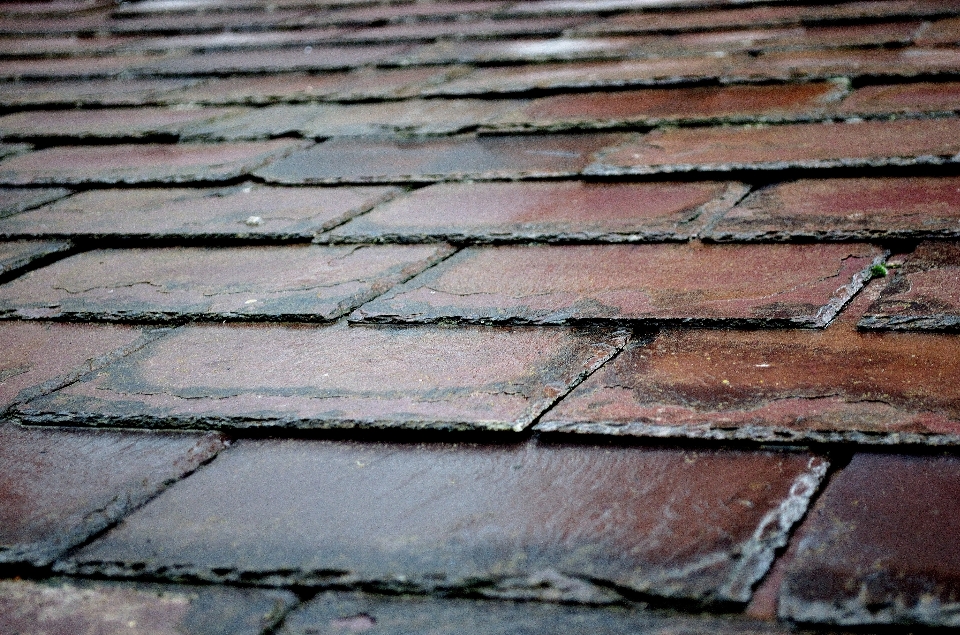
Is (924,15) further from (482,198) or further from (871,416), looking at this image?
(871,416)

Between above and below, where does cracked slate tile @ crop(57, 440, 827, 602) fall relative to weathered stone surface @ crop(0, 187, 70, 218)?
below

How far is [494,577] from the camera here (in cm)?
67

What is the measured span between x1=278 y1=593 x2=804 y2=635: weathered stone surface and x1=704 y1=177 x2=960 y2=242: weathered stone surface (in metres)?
0.62

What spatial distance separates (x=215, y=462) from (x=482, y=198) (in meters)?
0.64

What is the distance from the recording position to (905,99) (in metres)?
1.51

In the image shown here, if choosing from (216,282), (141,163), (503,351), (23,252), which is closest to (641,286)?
(503,351)

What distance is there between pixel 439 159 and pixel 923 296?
80cm

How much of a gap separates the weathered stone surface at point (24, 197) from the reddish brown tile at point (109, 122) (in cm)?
26

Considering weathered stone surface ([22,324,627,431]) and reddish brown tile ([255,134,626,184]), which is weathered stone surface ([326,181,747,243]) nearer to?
reddish brown tile ([255,134,626,184])

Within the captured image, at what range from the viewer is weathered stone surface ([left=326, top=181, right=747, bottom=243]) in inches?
48.2

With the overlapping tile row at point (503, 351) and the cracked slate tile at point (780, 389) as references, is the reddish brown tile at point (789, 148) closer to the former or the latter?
the overlapping tile row at point (503, 351)

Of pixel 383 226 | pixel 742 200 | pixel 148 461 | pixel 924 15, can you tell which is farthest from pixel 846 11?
pixel 148 461

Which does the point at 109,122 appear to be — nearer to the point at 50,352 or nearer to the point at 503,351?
the point at 50,352

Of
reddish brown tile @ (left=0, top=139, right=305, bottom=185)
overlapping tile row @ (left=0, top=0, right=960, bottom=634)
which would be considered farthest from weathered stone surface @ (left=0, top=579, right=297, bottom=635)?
reddish brown tile @ (left=0, top=139, right=305, bottom=185)
